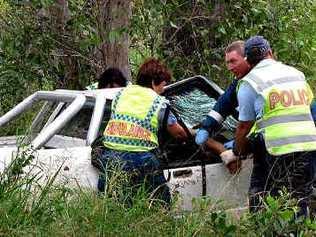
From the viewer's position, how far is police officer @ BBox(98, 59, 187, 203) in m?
4.87

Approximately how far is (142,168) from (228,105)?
3.06ft

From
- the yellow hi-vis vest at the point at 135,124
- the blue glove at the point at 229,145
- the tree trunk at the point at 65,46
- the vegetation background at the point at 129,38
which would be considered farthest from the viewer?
the tree trunk at the point at 65,46

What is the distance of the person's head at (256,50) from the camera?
16.8 feet

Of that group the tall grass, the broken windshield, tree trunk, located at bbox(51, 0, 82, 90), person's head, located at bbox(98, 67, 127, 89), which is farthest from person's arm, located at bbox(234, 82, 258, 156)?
tree trunk, located at bbox(51, 0, 82, 90)

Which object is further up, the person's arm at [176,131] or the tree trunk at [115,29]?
the tree trunk at [115,29]

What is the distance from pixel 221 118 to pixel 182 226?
5.35 ft

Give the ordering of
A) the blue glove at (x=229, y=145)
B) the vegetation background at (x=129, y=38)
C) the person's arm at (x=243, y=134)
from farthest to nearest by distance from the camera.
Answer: the vegetation background at (x=129, y=38) → the blue glove at (x=229, y=145) → the person's arm at (x=243, y=134)

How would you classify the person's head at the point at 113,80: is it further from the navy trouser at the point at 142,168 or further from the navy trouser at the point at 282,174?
the navy trouser at the point at 282,174

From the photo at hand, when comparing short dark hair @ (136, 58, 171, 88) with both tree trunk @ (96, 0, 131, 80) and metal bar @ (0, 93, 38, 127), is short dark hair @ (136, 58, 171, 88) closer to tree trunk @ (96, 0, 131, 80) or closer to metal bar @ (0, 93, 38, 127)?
metal bar @ (0, 93, 38, 127)

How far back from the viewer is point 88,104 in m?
5.58

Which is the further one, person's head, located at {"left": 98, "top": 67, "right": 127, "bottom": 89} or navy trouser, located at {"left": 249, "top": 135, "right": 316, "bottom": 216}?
person's head, located at {"left": 98, "top": 67, "right": 127, "bottom": 89}

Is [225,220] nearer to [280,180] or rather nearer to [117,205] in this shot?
[117,205]

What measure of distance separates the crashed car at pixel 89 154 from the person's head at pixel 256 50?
0.65 meters

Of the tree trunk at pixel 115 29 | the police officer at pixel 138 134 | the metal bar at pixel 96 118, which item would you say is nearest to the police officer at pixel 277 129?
the police officer at pixel 138 134
